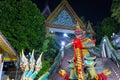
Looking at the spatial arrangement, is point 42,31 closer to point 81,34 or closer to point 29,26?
point 29,26

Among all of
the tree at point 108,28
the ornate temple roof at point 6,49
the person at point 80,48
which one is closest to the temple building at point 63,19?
the tree at point 108,28

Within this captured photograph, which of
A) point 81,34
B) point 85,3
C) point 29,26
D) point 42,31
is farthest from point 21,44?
point 85,3

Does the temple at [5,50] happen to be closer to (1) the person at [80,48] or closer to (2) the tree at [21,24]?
(2) the tree at [21,24]

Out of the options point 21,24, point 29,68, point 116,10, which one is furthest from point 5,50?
point 116,10

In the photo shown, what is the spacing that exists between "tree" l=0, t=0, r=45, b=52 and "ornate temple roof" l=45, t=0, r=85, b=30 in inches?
122

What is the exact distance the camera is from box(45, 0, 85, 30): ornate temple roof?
17639mm

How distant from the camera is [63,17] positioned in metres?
18.0

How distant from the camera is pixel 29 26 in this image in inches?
538

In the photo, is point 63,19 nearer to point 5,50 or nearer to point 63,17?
point 63,17

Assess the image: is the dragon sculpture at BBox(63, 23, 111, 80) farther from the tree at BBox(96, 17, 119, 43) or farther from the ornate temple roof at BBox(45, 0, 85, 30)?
the tree at BBox(96, 17, 119, 43)

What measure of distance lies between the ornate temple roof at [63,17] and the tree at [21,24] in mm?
3088

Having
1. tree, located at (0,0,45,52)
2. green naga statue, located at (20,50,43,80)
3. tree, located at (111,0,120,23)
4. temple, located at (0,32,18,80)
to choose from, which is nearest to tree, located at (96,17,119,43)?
tree, located at (111,0,120,23)

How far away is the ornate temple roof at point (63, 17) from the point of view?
57.9 feet

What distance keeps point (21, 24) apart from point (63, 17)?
203 inches
